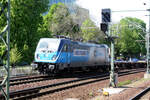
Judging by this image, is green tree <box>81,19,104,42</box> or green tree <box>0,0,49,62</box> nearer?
green tree <box>0,0,49,62</box>

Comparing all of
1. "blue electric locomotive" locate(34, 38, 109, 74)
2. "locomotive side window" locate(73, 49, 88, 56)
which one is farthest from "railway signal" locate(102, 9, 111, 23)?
"locomotive side window" locate(73, 49, 88, 56)

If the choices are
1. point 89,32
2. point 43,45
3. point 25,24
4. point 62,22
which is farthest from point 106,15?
point 89,32

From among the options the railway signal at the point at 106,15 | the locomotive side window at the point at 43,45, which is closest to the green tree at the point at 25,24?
the locomotive side window at the point at 43,45

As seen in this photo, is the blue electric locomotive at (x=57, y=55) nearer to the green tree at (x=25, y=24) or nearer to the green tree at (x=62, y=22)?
the green tree at (x=25, y=24)

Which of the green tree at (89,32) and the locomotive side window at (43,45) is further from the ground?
the green tree at (89,32)

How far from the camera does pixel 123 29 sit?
2835 inches

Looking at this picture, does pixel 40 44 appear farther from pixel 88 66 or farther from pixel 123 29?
pixel 123 29

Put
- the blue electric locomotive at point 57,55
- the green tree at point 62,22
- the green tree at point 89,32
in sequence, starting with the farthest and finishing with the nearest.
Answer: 1. the green tree at point 89,32
2. the green tree at point 62,22
3. the blue electric locomotive at point 57,55

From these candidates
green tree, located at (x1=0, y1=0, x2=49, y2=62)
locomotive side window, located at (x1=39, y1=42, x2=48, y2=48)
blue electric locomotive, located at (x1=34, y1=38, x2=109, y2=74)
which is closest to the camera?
blue electric locomotive, located at (x1=34, y1=38, x2=109, y2=74)

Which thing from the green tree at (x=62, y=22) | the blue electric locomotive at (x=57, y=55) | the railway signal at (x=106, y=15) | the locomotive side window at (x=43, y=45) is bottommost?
the blue electric locomotive at (x=57, y=55)

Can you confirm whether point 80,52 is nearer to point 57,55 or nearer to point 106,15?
point 57,55

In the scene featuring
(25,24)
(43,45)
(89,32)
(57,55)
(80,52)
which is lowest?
(57,55)

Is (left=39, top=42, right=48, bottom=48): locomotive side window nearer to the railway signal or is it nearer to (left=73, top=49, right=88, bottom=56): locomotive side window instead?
(left=73, top=49, right=88, bottom=56): locomotive side window

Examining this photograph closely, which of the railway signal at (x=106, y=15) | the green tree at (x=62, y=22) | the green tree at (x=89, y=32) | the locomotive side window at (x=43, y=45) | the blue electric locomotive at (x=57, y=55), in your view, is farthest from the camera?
the green tree at (x=89, y=32)
